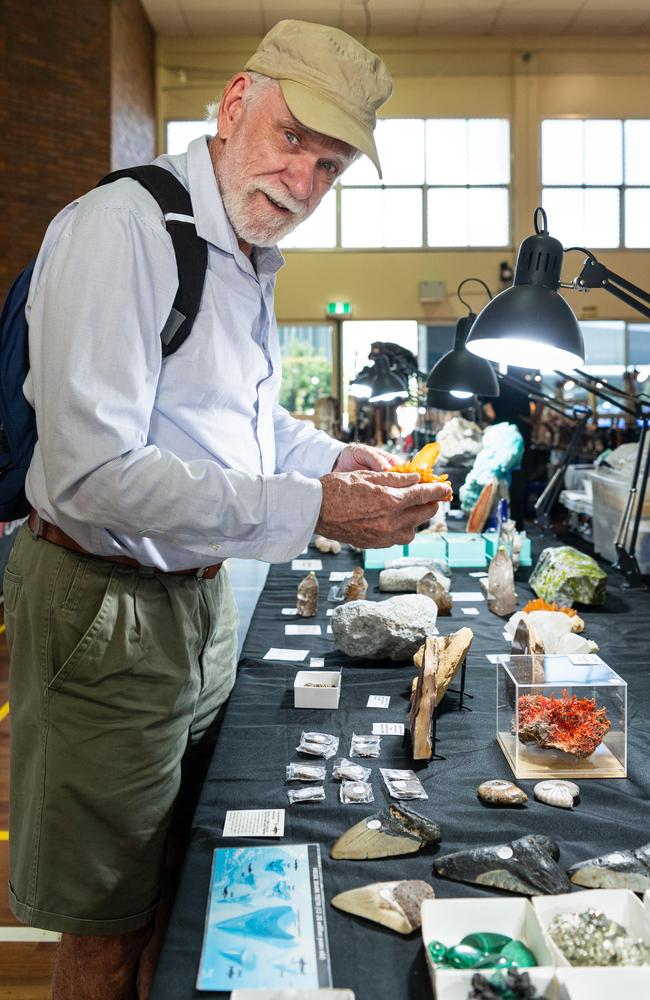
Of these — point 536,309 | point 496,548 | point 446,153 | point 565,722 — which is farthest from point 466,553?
point 446,153

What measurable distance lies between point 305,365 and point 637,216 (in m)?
4.93

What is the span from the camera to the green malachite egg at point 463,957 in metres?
0.97

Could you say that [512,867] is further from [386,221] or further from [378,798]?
[386,221]

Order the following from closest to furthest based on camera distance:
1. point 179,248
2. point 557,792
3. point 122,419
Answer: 1. point 122,419
2. point 179,248
3. point 557,792

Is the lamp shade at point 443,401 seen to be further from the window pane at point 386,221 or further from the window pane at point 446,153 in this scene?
the window pane at point 446,153

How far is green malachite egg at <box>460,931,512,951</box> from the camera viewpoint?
1.00m

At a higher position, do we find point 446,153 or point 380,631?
point 446,153

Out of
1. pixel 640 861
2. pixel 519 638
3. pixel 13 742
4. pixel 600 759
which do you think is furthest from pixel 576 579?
pixel 13 742

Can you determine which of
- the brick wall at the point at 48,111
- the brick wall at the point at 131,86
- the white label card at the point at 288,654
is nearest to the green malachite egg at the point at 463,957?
the white label card at the point at 288,654

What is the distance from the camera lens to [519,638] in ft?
6.64

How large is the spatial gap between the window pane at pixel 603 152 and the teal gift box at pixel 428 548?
30.8 ft

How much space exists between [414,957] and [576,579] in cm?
212

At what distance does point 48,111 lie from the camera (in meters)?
8.47

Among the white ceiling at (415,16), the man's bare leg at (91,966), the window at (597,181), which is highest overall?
the white ceiling at (415,16)
